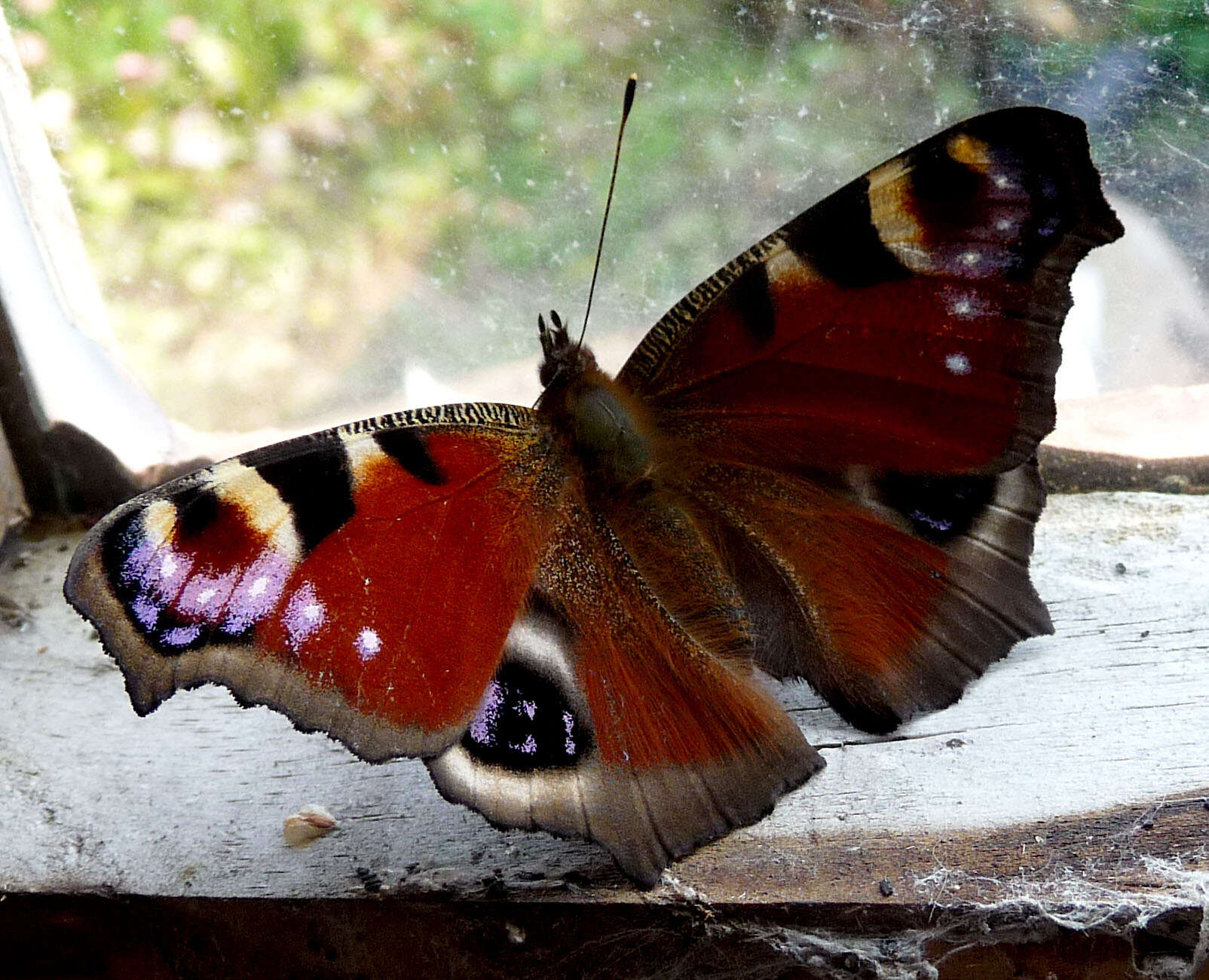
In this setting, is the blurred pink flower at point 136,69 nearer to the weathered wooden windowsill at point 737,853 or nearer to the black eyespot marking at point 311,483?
the black eyespot marking at point 311,483

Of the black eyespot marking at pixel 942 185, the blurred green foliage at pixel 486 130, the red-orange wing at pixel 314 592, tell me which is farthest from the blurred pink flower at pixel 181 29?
the black eyespot marking at pixel 942 185

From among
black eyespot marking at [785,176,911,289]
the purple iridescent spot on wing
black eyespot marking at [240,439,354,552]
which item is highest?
black eyespot marking at [785,176,911,289]

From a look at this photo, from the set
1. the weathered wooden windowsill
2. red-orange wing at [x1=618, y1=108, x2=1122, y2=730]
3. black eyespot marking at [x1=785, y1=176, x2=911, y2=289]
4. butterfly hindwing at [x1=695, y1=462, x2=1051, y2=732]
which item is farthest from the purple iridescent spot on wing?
black eyespot marking at [x1=785, y1=176, x2=911, y2=289]

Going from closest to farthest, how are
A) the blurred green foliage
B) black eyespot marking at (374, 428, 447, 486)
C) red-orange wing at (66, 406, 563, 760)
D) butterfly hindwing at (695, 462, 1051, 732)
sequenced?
red-orange wing at (66, 406, 563, 760)
black eyespot marking at (374, 428, 447, 486)
butterfly hindwing at (695, 462, 1051, 732)
the blurred green foliage

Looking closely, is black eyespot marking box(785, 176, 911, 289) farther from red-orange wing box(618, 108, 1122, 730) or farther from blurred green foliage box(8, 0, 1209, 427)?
blurred green foliage box(8, 0, 1209, 427)

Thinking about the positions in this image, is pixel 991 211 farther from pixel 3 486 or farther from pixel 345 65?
pixel 3 486

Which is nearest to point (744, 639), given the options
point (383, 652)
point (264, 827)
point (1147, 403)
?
point (383, 652)
